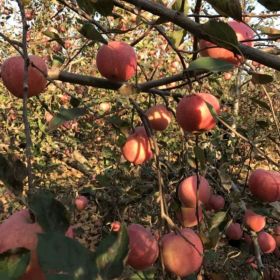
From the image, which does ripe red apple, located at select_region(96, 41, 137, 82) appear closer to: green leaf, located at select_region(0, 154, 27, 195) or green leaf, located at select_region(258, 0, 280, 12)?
green leaf, located at select_region(258, 0, 280, 12)

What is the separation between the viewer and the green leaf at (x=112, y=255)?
A: 0.43 metres

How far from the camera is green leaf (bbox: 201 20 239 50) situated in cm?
63

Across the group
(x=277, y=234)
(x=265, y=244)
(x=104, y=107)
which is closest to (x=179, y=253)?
(x=265, y=244)

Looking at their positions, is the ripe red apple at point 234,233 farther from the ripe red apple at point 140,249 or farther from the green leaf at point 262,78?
the green leaf at point 262,78

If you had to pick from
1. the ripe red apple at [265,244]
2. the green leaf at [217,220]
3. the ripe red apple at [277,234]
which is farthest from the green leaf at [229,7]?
the ripe red apple at [277,234]

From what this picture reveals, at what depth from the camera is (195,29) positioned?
67 centimetres

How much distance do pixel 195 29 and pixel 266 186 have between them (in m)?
0.85

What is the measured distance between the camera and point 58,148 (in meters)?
2.91

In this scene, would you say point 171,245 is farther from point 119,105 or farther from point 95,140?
point 95,140

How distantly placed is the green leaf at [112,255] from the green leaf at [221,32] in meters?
0.32

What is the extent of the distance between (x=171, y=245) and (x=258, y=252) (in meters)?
0.92

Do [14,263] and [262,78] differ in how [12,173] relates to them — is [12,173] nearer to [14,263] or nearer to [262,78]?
[14,263]

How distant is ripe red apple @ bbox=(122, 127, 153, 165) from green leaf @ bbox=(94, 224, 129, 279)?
80 cm

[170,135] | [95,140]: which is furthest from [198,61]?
[95,140]
